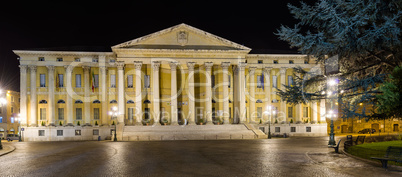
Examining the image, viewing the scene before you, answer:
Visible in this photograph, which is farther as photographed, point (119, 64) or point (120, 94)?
point (120, 94)

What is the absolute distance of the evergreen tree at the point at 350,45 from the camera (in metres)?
20.2

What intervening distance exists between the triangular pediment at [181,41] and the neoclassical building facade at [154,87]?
0.13 meters

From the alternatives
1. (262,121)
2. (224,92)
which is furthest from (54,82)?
(262,121)

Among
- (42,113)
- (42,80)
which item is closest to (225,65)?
(42,80)

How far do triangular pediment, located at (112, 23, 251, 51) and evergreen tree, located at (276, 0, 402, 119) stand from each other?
2481cm

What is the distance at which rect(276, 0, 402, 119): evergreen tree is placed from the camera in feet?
66.1

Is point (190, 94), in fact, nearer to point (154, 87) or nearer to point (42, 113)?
point (154, 87)

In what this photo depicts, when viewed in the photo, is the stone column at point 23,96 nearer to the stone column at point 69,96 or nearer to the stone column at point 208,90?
the stone column at point 69,96

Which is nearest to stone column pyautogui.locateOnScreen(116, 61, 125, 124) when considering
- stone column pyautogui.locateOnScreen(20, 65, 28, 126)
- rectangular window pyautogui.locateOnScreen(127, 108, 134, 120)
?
rectangular window pyautogui.locateOnScreen(127, 108, 134, 120)

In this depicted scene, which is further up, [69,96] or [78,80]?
[78,80]

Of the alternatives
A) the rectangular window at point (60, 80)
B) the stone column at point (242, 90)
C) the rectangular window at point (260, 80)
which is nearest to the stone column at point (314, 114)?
the rectangular window at point (260, 80)

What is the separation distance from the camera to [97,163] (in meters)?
19.2

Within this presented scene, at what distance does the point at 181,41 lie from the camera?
48.9 metres

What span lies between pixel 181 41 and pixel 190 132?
12.2 metres
